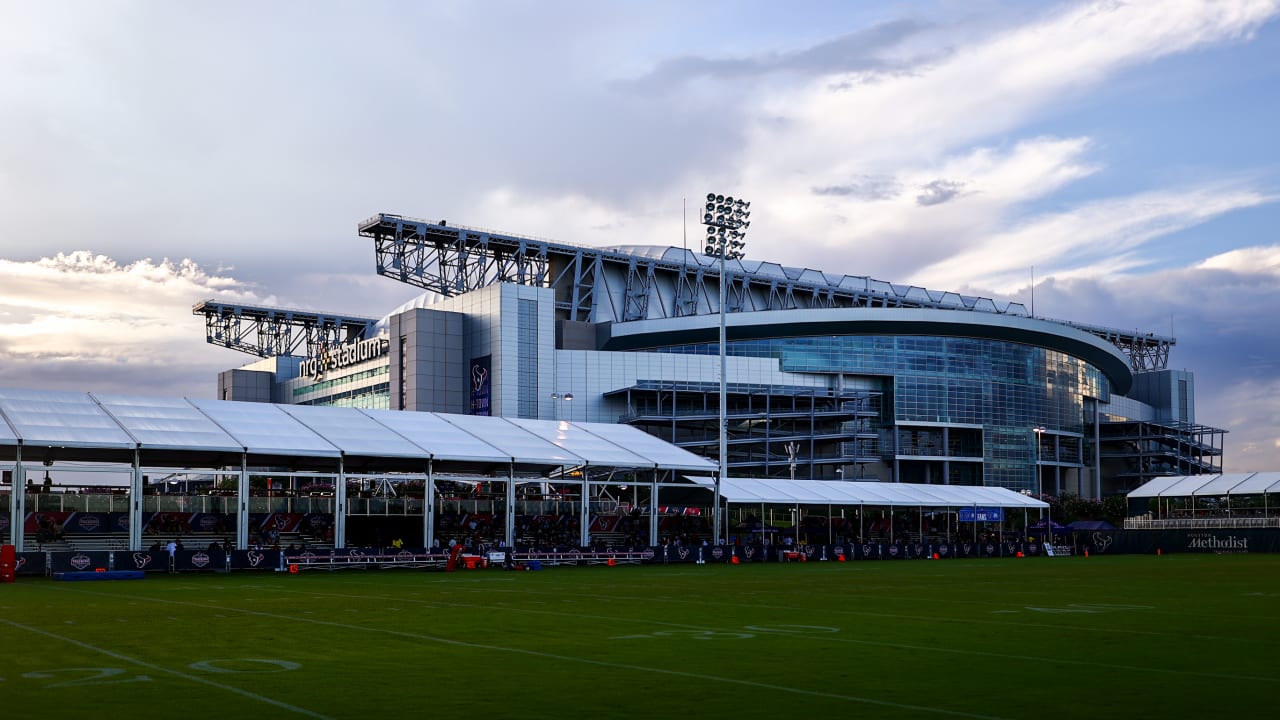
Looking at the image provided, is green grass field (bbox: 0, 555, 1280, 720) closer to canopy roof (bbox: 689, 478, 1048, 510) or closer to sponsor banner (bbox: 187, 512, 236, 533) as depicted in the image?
sponsor banner (bbox: 187, 512, 236, 533)

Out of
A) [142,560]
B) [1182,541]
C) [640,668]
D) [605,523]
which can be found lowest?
[1182,541]

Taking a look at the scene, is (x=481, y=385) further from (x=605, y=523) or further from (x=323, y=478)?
(x=323, y=478)

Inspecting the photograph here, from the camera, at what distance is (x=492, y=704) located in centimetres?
1227

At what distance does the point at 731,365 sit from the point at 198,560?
94.1m

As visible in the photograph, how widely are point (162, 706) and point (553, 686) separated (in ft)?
12.9

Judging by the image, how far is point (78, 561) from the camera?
45.3 metres

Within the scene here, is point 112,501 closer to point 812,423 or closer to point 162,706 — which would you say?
point 162,706

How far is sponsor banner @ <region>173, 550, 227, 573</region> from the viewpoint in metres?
48.0

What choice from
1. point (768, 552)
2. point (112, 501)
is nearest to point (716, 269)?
point (768, 552)

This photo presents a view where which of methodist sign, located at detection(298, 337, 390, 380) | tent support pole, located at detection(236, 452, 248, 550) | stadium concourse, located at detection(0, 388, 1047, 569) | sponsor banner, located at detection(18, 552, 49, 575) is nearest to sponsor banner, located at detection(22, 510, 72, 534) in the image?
stadium concourse, located at detection(0, 388, 1047, 569)

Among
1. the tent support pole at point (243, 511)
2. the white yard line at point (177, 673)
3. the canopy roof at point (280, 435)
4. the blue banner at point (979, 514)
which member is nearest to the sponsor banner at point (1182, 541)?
the blue banner at point (979, 514)

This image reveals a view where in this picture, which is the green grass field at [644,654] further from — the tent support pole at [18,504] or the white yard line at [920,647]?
the tent support pole at [18,504]

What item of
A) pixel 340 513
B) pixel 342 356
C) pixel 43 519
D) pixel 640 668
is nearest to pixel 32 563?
pixel 43 519

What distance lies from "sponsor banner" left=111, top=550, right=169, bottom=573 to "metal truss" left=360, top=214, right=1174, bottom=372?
86.4m
